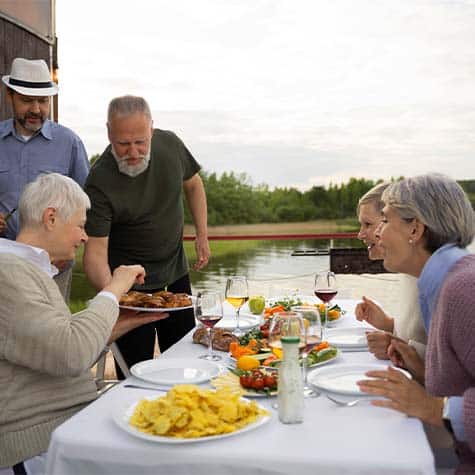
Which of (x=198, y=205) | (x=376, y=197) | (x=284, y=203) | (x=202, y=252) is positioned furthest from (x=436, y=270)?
(x=284, y=203)

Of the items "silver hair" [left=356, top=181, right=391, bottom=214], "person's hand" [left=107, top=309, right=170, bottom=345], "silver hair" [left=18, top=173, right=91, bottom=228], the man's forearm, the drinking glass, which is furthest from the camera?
the man's forearm

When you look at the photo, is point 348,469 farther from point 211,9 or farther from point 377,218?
point 211,9

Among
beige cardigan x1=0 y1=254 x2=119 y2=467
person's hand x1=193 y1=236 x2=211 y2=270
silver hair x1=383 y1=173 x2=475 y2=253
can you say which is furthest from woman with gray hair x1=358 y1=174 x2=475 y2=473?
person's hand x1=193 y1=236 x2=211 y2=270

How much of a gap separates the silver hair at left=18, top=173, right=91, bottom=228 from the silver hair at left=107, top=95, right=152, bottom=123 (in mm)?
833

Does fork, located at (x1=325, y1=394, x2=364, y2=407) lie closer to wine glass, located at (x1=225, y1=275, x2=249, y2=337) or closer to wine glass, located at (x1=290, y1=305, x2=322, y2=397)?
wine glass, located at (x1=290, y1=305, x2=322, y2=397)

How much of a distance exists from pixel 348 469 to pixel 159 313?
1150 millimetres

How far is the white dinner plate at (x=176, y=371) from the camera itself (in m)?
1.52

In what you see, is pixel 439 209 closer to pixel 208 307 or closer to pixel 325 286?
pixel 208 307

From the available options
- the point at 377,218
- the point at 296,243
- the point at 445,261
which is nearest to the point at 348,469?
the point at 445,261

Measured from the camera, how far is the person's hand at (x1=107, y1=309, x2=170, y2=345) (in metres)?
2.07

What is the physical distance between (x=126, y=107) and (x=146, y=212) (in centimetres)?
51

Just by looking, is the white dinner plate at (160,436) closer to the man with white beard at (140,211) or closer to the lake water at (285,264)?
the man with white beard at (140,211)

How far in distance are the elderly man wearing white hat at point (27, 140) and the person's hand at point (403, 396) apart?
222cm

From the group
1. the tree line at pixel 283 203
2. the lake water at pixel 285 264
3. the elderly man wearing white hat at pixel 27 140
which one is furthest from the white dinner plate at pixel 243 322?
the tree line at pixel 283 203
